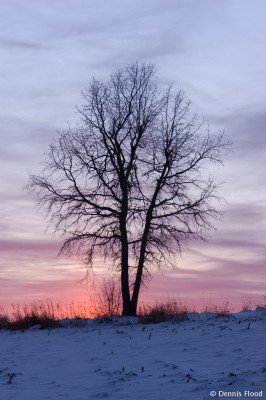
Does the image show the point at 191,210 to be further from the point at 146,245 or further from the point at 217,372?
the point at 217,372

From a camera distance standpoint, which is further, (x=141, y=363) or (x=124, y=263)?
(x=124, y=263)

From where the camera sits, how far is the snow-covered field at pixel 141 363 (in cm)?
1110

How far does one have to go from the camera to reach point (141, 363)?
565 inches

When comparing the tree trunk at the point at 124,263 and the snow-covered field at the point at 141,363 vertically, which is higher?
the tree trunk at the point at 124,263

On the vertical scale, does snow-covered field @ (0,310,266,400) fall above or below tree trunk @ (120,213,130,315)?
below

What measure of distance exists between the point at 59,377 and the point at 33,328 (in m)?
11.8

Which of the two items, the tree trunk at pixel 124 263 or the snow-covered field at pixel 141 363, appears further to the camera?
the tree trunk at pixel 124 263

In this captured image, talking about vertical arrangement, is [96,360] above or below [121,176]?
below

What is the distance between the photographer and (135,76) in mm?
33844

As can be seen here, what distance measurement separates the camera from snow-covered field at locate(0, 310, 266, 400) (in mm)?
11102

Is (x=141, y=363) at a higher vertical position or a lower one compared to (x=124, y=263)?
lower

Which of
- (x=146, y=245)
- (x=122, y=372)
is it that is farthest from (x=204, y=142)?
(x=122, y=372)

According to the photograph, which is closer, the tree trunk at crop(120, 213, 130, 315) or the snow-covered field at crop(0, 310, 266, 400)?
the snow-covered field at crop(0, 310, 266, 400)

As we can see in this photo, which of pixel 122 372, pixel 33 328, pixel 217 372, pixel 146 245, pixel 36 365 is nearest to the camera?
pixel 217 372
